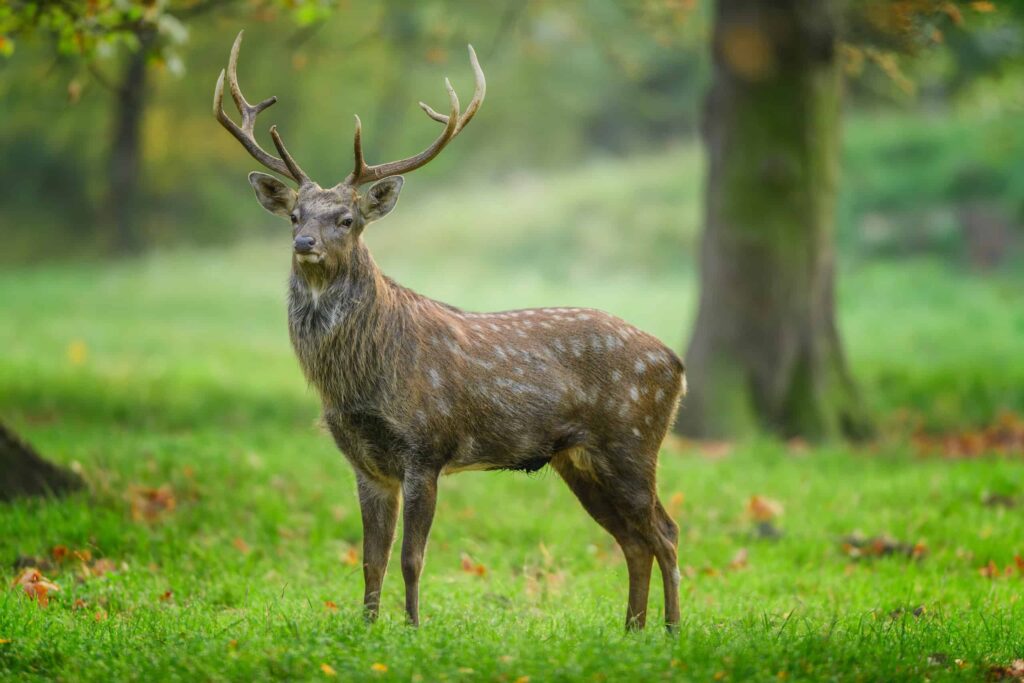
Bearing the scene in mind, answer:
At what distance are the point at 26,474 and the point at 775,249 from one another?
7.44m

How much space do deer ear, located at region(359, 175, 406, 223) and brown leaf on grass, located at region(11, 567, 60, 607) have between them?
2.58m

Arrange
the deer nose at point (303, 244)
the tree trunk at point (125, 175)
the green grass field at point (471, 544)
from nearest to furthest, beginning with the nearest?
the green grass field at point (471, 544) → the deer nose at point (303, 244) → the tree trunk at point (125, 175)

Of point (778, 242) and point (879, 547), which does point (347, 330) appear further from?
point (778, 242)

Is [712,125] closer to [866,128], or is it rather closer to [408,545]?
[408,545]

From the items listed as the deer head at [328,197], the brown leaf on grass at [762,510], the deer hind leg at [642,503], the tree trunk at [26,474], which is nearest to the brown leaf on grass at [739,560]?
the brown leaf on grass at [762,510]

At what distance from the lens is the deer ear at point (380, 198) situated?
6531 millimetres

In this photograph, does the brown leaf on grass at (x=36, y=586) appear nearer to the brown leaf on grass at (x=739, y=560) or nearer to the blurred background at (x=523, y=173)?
the blurred background at (x=523, y=173)

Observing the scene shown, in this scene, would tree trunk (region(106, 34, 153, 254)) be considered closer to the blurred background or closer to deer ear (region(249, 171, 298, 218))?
the blurred background

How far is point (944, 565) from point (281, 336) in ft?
45.5

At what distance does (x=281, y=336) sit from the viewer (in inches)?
802

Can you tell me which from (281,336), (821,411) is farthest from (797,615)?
(281,336)

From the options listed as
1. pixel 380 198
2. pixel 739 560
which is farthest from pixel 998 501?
pixel 380 198

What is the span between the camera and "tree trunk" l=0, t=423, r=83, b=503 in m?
8.35

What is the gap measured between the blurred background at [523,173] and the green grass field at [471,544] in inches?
9.2
